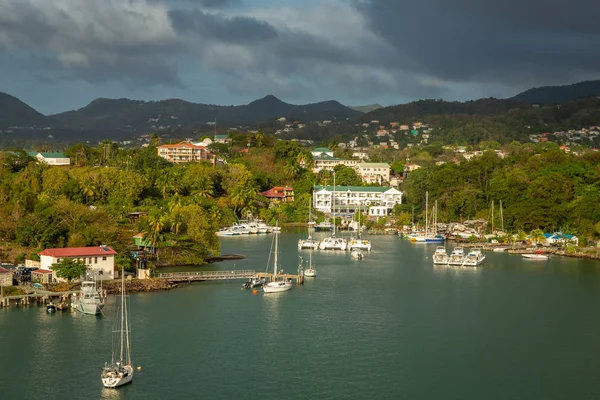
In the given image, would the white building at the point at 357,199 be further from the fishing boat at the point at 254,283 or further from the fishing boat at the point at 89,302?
the fishing boat at the point at 89,302

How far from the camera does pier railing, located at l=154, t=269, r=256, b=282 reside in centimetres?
3684

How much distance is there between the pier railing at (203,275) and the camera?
36.8m

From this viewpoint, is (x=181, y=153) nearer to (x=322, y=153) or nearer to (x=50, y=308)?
(x=322, y=153)

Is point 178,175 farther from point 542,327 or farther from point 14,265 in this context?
point 542,327

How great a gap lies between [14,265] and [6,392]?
16547mm

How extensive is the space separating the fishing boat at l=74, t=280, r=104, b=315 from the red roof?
3.75 metres

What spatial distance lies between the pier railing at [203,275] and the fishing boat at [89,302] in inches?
222

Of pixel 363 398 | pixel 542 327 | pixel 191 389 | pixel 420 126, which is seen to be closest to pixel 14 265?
pixel 191 389

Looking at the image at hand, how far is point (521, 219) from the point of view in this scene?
189 feet

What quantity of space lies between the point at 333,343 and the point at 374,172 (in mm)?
66289

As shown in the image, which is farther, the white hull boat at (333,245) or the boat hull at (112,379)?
the white hull boat at (333,245)

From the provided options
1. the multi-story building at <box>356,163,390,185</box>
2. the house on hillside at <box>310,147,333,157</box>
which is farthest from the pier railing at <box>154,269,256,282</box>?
the house on hillside at <box>310,147,333,157</box>

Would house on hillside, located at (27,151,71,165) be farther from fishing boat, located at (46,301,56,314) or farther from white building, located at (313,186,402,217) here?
fishing boat, located at (46,301,56,314)

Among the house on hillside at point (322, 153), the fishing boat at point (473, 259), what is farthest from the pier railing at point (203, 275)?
the house on hillside at point (322, 153)
